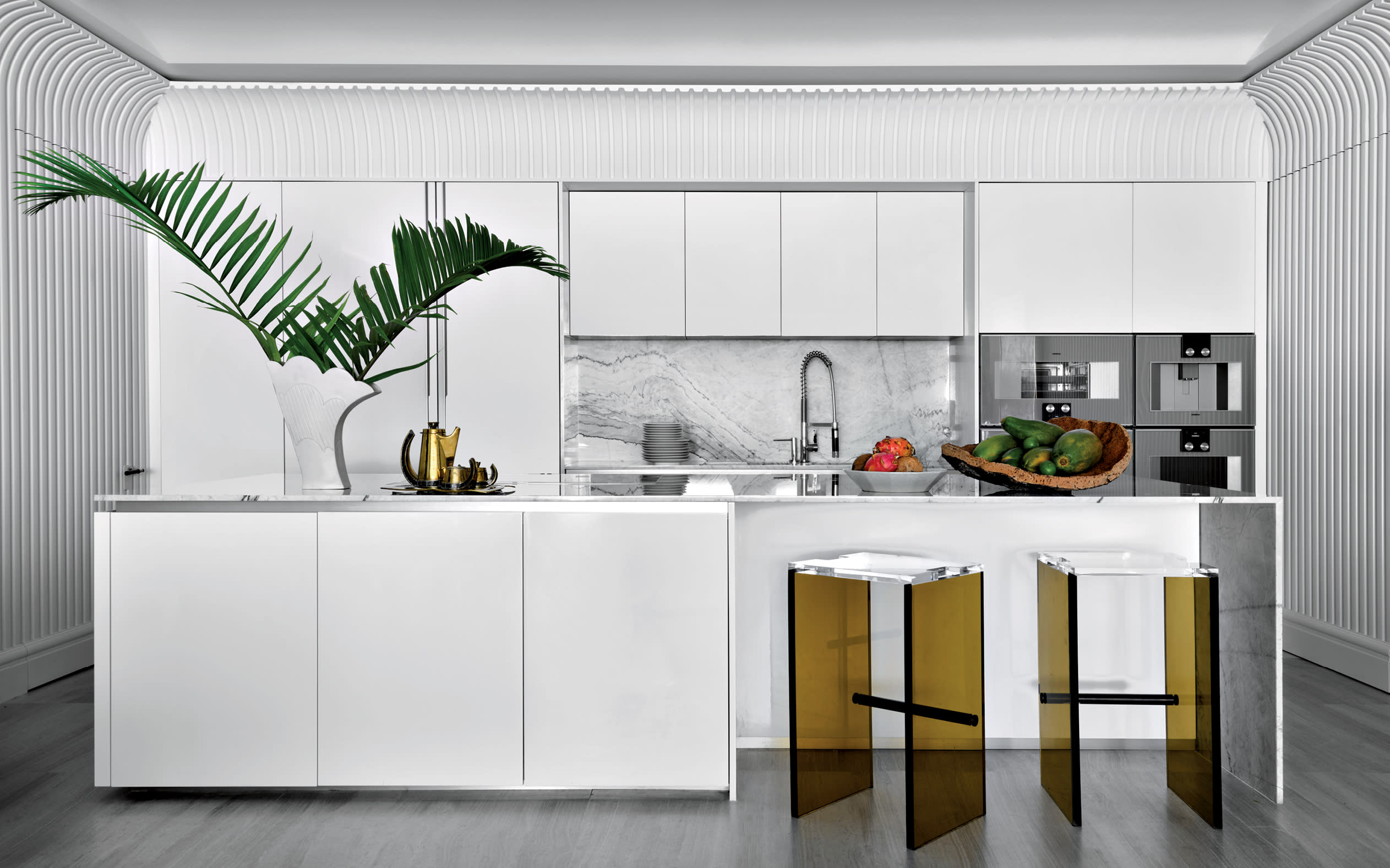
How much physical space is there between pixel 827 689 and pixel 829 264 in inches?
98.0

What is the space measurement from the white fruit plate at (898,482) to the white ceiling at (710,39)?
217cm

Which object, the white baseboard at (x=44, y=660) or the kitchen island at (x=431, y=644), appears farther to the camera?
the white baseboard at (x=44, y=660)

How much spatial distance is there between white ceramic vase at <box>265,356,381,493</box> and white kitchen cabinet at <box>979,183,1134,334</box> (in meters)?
3.02

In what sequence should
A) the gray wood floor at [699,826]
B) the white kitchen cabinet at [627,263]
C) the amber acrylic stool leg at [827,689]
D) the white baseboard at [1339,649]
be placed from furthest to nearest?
the white kitchen cabinet at [627,263]
the white baseboard at [1339,649]
the amber acrylic stool leg at [827,689]
the gray wood floor at [699,826]

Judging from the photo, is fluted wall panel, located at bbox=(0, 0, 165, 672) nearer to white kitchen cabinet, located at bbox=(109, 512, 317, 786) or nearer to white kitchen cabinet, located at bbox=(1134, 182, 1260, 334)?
white kitchen cabinet, located at bbox=(109, 512, 317, 786)

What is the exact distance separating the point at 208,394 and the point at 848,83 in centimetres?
335

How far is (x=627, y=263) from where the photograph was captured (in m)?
4.55

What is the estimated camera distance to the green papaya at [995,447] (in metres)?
2.70

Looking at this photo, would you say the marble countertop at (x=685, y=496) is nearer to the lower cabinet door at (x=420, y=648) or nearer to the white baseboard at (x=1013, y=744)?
the lower cabinet door at (x=420, y=648)

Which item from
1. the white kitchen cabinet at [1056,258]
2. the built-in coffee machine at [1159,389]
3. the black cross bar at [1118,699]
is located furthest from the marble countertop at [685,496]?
the white kitchen cabinet at [1056,258]

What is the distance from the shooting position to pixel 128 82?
4.18 m

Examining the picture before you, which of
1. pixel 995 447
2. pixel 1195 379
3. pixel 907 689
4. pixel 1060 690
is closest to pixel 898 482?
pixel 995 447

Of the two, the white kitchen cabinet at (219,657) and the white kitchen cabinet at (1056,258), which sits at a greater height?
the white kitchen cabinet at (1056,258)

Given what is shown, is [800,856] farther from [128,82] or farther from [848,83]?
Answer: [128,82]
